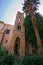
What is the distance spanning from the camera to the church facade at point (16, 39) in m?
33.4

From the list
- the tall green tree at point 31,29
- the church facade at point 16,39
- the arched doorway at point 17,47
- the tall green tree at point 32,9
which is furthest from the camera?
the arched doorway at point 17,47

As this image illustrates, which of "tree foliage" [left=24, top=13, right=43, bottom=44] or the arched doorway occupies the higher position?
"tree foliage" [left=24, top=13, right=43, bottom=44]

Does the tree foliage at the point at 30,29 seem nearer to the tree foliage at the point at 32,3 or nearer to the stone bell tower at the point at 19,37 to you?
the stone bell tower at the point at 19,37

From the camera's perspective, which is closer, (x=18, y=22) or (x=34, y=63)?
(x=34, y=63)

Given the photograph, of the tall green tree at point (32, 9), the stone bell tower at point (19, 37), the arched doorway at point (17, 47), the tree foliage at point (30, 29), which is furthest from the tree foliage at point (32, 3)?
the arched doorway at point (17, 47)

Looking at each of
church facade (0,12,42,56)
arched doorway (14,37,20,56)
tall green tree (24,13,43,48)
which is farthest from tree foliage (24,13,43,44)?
arched doorway (14,37,20,56)

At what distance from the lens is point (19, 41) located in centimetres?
3462

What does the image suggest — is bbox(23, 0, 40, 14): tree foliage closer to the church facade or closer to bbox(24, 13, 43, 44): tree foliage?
bbox(24, 13, 43, 44): tree foliage

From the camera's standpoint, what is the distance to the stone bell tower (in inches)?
1319

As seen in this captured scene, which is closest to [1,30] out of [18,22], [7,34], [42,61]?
[7,34]

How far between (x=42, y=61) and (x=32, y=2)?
12172 mm

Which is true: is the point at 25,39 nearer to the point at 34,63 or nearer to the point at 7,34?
the point at 7,34

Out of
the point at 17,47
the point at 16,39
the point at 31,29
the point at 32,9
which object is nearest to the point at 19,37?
the point at 16,39

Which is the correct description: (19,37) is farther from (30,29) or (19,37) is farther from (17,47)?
(30,29)
